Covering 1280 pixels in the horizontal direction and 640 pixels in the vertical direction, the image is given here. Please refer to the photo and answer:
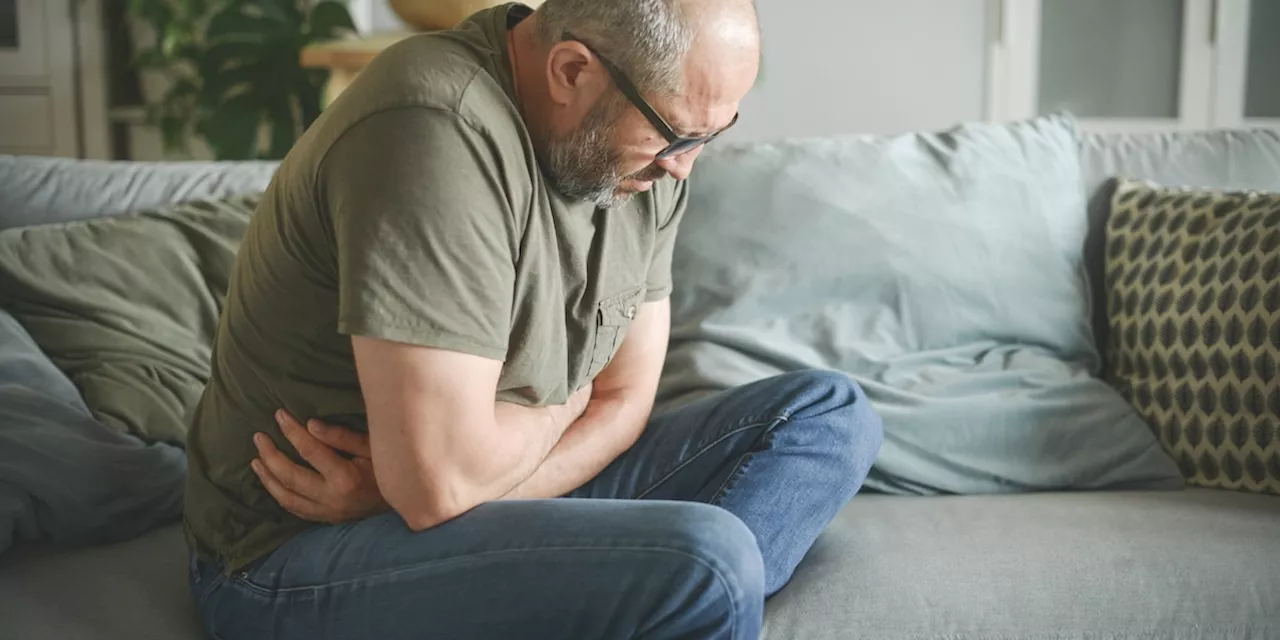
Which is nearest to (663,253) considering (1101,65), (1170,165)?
(1170,165)

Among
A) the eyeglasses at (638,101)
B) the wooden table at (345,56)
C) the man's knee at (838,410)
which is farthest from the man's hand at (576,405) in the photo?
the wooden table at (345,56)

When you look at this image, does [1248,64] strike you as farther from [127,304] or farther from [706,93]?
[127,304]

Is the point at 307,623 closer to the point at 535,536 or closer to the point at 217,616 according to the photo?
the point at 217,616

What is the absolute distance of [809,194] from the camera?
1795 millimetres

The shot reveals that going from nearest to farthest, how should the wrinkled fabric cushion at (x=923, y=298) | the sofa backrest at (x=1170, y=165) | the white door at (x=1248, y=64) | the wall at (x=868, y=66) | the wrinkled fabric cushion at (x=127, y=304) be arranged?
1. the wrinkled fabric cushion at (x=127, y=304)
2. the wrinkled fabric cushion at (x=923, y=298)
3. the sofa backrest at (x=1170, y=165)
4. the white door at (x=1248, y=64)
5. the wall at (x=868, y=66)

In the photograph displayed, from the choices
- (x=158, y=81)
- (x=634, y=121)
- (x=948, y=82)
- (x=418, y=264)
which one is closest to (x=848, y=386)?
(x=634, y=121)

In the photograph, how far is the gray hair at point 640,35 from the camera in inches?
43.6

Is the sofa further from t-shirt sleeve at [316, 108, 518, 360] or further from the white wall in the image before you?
the white wall

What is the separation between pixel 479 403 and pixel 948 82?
2.43 meters

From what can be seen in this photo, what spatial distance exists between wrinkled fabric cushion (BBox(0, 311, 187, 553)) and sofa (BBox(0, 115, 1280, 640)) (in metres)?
0.02

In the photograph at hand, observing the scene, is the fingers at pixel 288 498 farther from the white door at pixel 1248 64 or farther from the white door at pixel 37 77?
the white door at pixel 37 77

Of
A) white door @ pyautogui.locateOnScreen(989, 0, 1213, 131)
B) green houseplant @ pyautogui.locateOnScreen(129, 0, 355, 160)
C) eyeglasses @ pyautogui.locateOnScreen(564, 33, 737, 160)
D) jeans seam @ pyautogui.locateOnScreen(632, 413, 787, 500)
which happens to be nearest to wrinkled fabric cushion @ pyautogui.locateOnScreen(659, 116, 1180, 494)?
jeans seam @ pyautogui.locateOnScreen(632, 413, 787, 500)

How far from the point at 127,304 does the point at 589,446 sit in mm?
663

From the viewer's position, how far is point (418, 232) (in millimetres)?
1006
